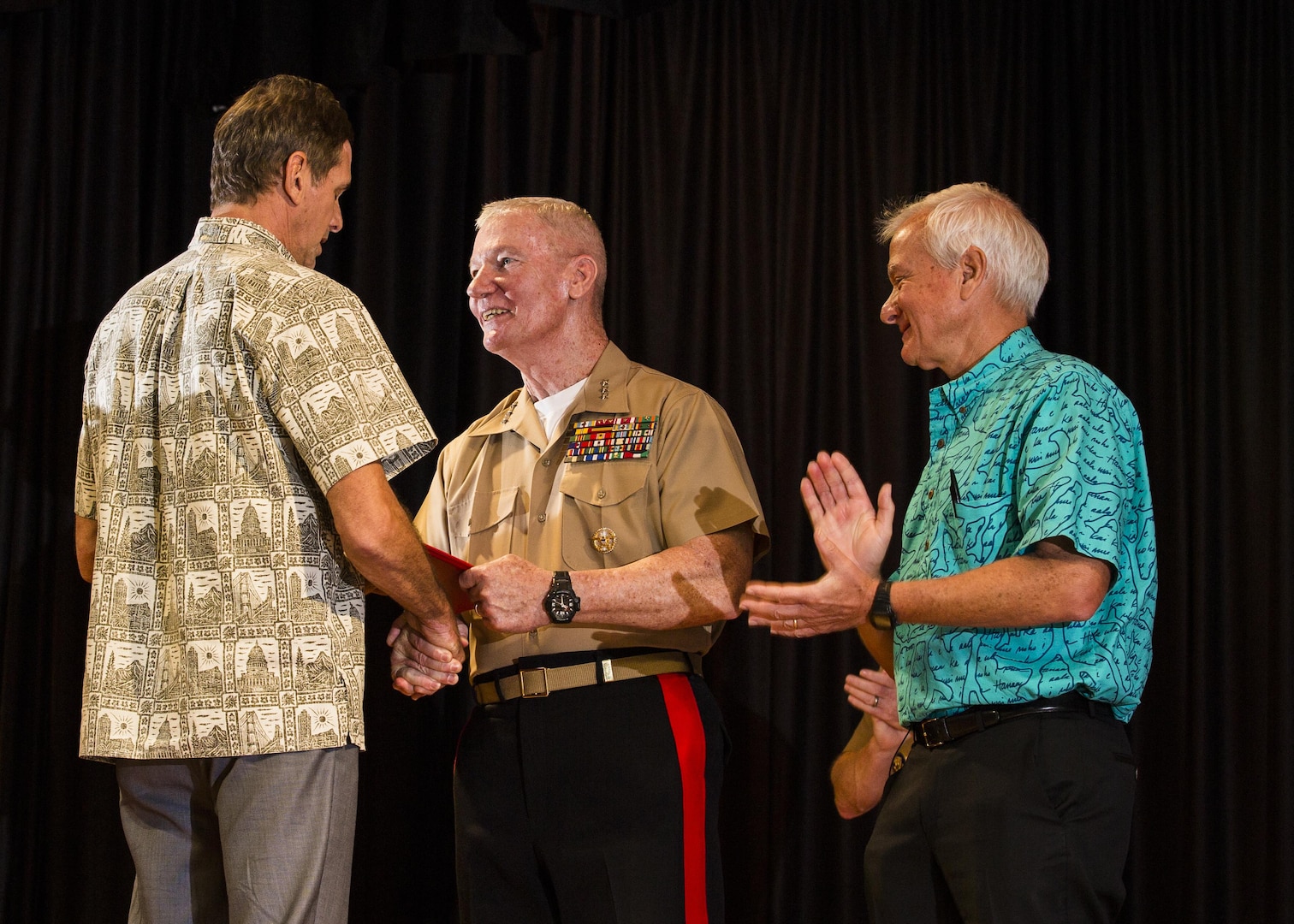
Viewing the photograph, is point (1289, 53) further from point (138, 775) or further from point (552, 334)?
point (138, 775)

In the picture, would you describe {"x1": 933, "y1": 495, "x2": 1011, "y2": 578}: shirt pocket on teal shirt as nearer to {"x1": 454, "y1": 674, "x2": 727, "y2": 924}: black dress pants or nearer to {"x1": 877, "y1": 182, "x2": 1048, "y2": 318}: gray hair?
{"x1": 877, "y1": 182, "x2": 1048, "y2": 318}: gray hair

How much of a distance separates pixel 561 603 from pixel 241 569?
0.65 m

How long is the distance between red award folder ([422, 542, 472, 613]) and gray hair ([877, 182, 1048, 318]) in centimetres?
115

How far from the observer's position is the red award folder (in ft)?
7.48

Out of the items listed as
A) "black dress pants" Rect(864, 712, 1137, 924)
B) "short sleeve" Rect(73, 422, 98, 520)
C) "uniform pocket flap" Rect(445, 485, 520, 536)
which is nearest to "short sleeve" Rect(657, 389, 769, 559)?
"uniform pocket flap" Rect(445, 485, 520, 536)

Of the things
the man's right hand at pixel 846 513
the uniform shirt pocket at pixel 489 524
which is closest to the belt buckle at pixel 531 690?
the uniform shirt pocket at pixel 489 524

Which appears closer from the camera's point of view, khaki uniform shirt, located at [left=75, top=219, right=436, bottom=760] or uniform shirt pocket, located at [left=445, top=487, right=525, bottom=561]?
khaki uniform shirt, located at [left=75, top=219, right=436, bottom=760]

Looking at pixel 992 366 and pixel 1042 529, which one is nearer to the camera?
pixel 1042 529

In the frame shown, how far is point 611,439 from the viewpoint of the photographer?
270 centimetres

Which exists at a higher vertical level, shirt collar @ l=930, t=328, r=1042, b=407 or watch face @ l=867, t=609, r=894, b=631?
shirt collar @ l=930, t=328, r=1042, b=407

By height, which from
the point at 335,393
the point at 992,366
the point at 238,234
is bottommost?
the point at 335,393

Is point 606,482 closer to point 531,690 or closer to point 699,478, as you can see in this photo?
point 699,478

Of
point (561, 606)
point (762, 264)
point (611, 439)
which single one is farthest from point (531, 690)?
point (762, 264)

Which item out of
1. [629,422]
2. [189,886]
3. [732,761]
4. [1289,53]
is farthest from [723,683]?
[1289,53]
